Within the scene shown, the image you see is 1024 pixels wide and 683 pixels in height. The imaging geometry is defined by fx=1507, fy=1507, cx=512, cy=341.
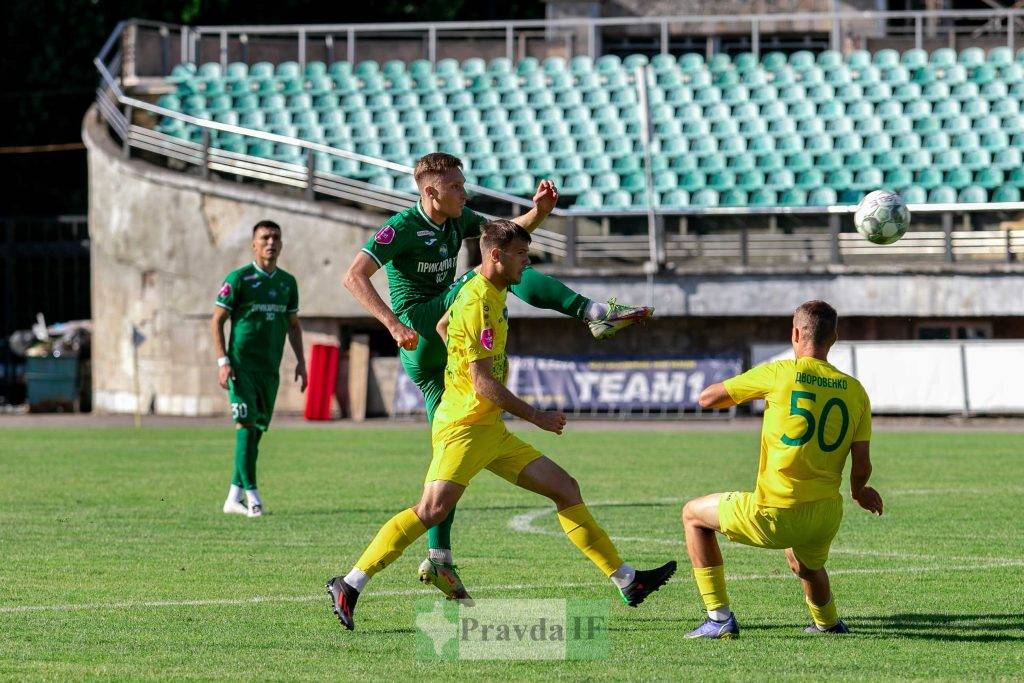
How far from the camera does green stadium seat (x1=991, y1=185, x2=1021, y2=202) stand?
27.1 m

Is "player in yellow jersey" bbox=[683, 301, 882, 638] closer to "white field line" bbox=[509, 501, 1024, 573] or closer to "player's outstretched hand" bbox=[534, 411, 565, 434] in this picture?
"player's outstretched hand" bbox=[534, 411, 565, 434]

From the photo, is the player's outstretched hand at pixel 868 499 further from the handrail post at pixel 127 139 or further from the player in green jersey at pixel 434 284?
the handrail post at pixel 127 139

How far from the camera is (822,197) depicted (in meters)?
27.5

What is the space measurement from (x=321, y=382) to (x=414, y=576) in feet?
59.9

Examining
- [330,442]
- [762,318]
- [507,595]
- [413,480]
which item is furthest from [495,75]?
[507,595]

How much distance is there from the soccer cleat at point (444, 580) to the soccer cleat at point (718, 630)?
1206mm

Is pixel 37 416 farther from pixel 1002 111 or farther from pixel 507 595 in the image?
pixel 507 595

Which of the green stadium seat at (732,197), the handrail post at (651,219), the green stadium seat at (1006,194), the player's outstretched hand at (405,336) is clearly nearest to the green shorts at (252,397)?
the player's outstretched hand at (405,336)

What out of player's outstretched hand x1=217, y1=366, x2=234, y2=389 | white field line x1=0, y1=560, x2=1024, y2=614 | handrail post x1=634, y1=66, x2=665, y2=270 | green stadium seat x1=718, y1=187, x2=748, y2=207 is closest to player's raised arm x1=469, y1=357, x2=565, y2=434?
white field line x1=0, y1=560, x2=1024, y2=614

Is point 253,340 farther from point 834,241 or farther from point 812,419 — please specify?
point 834,241

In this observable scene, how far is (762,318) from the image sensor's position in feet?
86.9

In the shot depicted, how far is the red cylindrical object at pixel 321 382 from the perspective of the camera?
26281 millimetres

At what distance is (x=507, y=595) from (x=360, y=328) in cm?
2013

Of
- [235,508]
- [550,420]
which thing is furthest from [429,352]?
[235,508]
